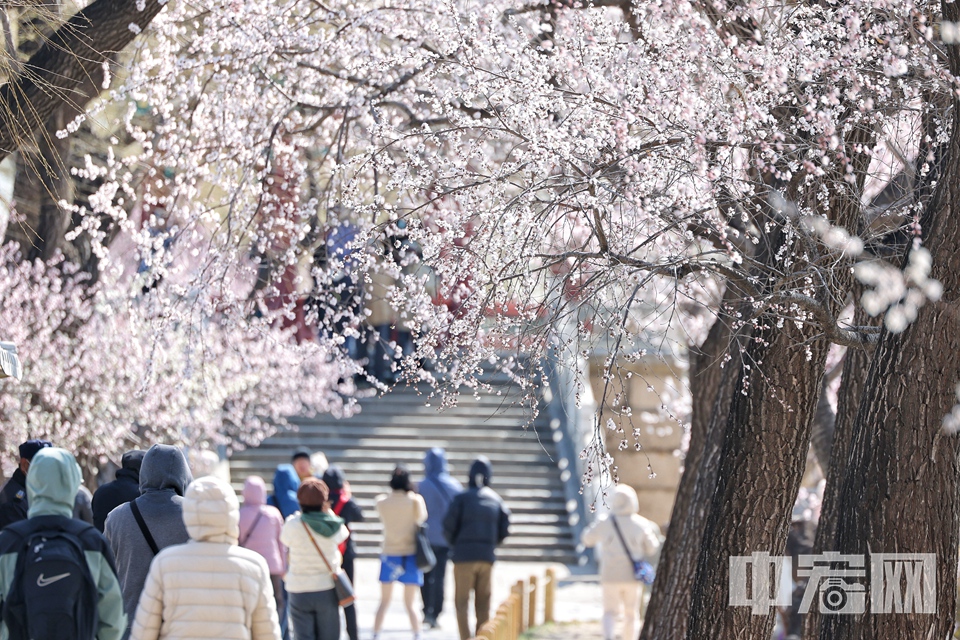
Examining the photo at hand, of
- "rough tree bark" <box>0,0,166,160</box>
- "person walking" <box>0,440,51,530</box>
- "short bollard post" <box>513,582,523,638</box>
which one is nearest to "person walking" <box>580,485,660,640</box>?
"short bollard post" <box>513,582,523,638</box>

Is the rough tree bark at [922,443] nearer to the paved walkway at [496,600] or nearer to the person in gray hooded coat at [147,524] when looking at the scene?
the person in gray hooded coat at [147,524]

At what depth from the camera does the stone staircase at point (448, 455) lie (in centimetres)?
1952

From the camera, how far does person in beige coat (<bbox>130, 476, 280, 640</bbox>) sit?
540 cm

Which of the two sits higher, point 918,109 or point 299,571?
point 918,109

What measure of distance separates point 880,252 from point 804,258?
4.12 feet

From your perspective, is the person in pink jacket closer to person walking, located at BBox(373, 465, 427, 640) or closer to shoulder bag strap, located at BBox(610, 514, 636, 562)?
person walking, located at BBox(373, 465, 427, 640)

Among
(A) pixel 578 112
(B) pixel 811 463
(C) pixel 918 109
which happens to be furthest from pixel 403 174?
(B) pixel 811 463

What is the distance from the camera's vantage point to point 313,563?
9250 mm

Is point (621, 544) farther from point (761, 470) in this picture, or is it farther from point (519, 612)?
point (761, 470)

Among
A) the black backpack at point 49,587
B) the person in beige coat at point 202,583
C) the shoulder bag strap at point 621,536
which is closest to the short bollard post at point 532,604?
the shoulder bag strap at point 621,536

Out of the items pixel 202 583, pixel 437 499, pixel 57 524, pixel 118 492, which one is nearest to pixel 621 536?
pixel 437 499

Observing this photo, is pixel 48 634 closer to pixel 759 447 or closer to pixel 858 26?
pixel 759 447

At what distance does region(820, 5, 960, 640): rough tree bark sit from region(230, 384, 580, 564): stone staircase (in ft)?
43.7

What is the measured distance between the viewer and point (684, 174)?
648 cm
